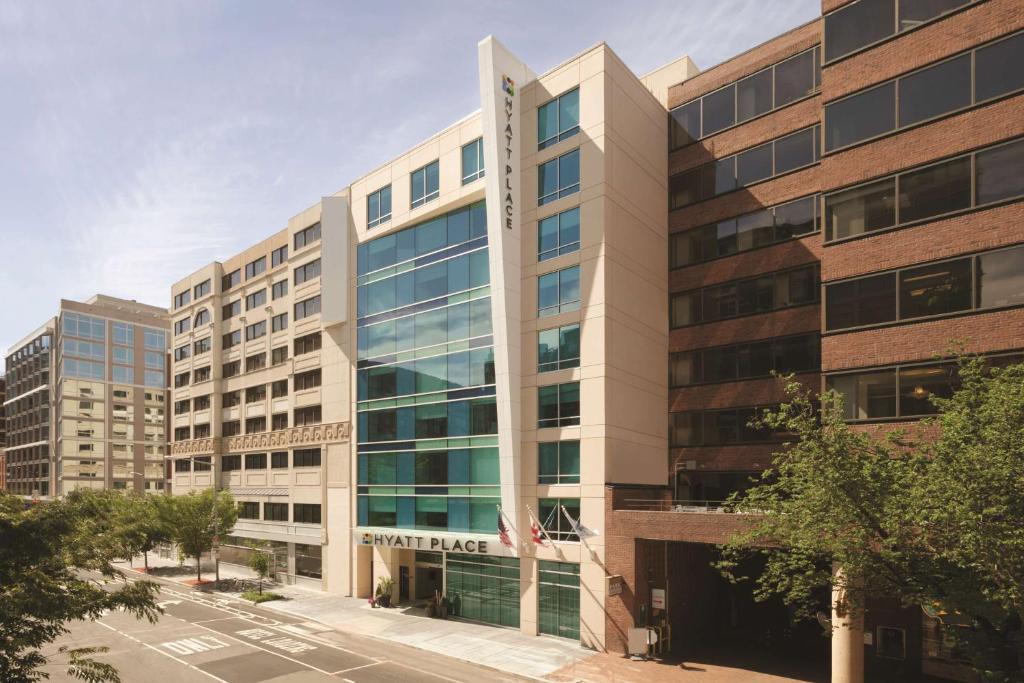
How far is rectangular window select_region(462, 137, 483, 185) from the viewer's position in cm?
3828

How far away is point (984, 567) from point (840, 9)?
807 inches

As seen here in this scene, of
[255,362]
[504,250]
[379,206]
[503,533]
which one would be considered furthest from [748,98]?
[255,362]

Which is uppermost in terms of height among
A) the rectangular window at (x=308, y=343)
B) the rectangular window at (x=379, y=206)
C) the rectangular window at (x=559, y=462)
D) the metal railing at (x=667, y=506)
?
the rectangular window at (x=379, y=206)

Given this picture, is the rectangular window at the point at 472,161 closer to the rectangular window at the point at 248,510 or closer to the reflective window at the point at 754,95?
the reflective window at the point at 754,95

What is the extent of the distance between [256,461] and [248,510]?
426 centimetres

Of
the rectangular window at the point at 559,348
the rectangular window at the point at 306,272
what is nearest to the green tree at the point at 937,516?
the rectangular window at the point at 559,348

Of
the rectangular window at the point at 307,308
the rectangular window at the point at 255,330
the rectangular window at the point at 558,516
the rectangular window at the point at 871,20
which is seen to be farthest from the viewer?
the rectangular window at the point at 255,330

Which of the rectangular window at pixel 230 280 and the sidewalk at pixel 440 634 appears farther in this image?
the rectangular window at pixel 230 280

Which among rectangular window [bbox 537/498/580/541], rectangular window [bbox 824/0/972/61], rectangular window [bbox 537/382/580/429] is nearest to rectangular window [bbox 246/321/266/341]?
rectangular window [bbox 537/382/580/429]

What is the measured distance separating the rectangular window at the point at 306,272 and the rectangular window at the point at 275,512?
1737 centimetres

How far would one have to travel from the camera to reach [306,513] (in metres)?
49.5

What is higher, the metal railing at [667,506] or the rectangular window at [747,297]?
the rectangular window at [747,297]

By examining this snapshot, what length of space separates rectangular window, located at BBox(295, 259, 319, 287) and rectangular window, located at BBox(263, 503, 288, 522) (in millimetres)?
17370

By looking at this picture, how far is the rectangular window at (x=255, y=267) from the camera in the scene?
58.6 metres
